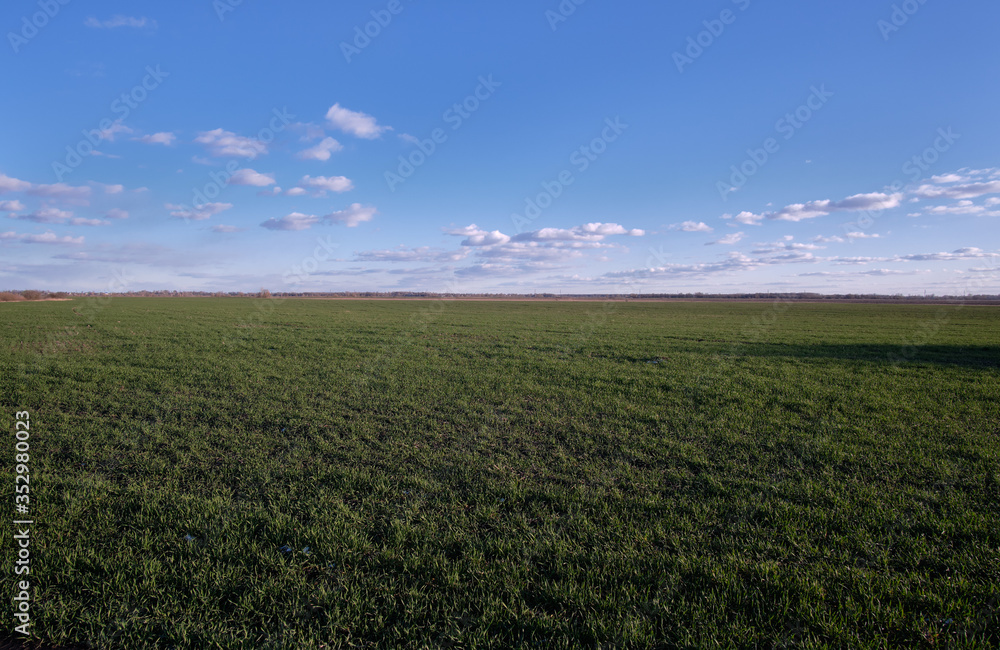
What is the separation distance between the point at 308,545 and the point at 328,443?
10.4 feet

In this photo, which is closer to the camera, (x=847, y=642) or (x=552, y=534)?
(x=847, y=642)

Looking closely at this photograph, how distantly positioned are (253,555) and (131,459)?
3982 millimetres

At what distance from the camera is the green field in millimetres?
3553

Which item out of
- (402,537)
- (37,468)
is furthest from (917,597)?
(37,468)

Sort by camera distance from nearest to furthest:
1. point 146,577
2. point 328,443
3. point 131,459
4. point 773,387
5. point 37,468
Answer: point 146,577
point 37,468
point 131,459
point 328,443
point 773,387

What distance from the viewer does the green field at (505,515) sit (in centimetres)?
355

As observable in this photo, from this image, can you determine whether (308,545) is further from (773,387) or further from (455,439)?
(773,387)

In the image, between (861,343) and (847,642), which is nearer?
(847,642)

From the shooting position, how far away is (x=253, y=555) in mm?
4391

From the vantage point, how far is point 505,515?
207 inches

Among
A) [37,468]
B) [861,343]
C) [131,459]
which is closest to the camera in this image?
[37,468]

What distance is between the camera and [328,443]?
24.8ft

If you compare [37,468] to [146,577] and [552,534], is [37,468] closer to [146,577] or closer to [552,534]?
[146,577]

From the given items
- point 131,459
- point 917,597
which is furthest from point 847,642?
point 131,459
